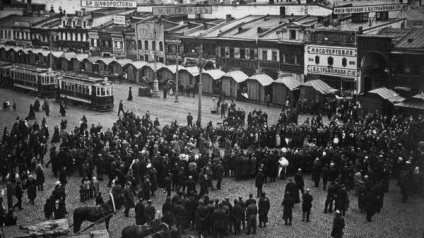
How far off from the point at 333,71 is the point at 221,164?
22.9m

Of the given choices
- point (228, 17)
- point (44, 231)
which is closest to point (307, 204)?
point (44, 231)

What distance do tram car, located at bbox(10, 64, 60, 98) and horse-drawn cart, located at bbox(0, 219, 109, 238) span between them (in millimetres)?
37005

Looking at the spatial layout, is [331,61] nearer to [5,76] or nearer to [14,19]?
[5,76]

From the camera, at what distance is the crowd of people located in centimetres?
1981

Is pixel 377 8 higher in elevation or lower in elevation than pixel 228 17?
lower

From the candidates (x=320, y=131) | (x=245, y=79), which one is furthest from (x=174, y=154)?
(x=245, y=79)

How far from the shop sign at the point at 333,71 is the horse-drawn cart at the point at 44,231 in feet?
107

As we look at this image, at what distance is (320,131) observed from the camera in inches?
1225

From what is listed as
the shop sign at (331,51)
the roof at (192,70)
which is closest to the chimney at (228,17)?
the roof at (192,70)

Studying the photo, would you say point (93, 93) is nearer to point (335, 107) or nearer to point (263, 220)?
point (335, 107)

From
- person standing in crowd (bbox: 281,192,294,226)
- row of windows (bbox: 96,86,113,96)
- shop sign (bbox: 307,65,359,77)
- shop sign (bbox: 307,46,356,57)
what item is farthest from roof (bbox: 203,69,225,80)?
person standing in crowd (bbox: 281,192,294,226)

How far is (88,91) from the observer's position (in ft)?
149

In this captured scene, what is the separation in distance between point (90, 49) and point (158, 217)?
203 feet

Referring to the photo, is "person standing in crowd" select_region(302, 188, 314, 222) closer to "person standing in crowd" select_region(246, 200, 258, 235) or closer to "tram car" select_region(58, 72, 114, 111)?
"person standing in crowd" select_region(246, 200, 258, 235)
